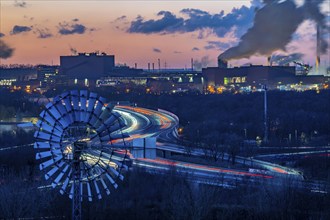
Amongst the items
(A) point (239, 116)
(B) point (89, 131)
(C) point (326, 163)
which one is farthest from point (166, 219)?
(A) point (239, 116)

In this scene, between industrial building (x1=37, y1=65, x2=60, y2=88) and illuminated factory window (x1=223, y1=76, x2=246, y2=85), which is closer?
illuminated factory window (x1=223, y1=76, x2=246, y2=85)

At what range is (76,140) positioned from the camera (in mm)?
10719

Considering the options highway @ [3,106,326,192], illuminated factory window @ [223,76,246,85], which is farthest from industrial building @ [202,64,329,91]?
highway @ [3,106,326,192]

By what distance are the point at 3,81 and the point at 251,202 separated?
65483mm

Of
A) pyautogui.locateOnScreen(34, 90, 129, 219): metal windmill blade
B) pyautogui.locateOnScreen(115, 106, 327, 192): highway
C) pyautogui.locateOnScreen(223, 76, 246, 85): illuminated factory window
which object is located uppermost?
pyautogui.locateOnScreen(223, 76, 246, 85): illuminated factory window

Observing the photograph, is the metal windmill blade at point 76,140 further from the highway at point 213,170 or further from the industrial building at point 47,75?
the industrial building at point 47,75

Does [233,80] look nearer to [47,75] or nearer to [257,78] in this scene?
[257,78]

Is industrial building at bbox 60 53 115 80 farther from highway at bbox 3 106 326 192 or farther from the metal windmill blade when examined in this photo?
the metal windmill blade

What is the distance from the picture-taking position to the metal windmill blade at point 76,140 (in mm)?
10516

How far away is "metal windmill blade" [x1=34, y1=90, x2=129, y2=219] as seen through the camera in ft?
34.5

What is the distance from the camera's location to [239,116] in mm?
39219

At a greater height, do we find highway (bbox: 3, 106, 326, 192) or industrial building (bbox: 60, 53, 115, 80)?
industrial building (bbox: 60, 53, 115, 80)

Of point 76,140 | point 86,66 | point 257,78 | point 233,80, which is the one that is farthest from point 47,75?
point 76,140

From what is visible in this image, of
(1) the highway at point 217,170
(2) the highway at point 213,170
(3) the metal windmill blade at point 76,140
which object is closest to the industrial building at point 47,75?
(2) the highway at point 213,170
